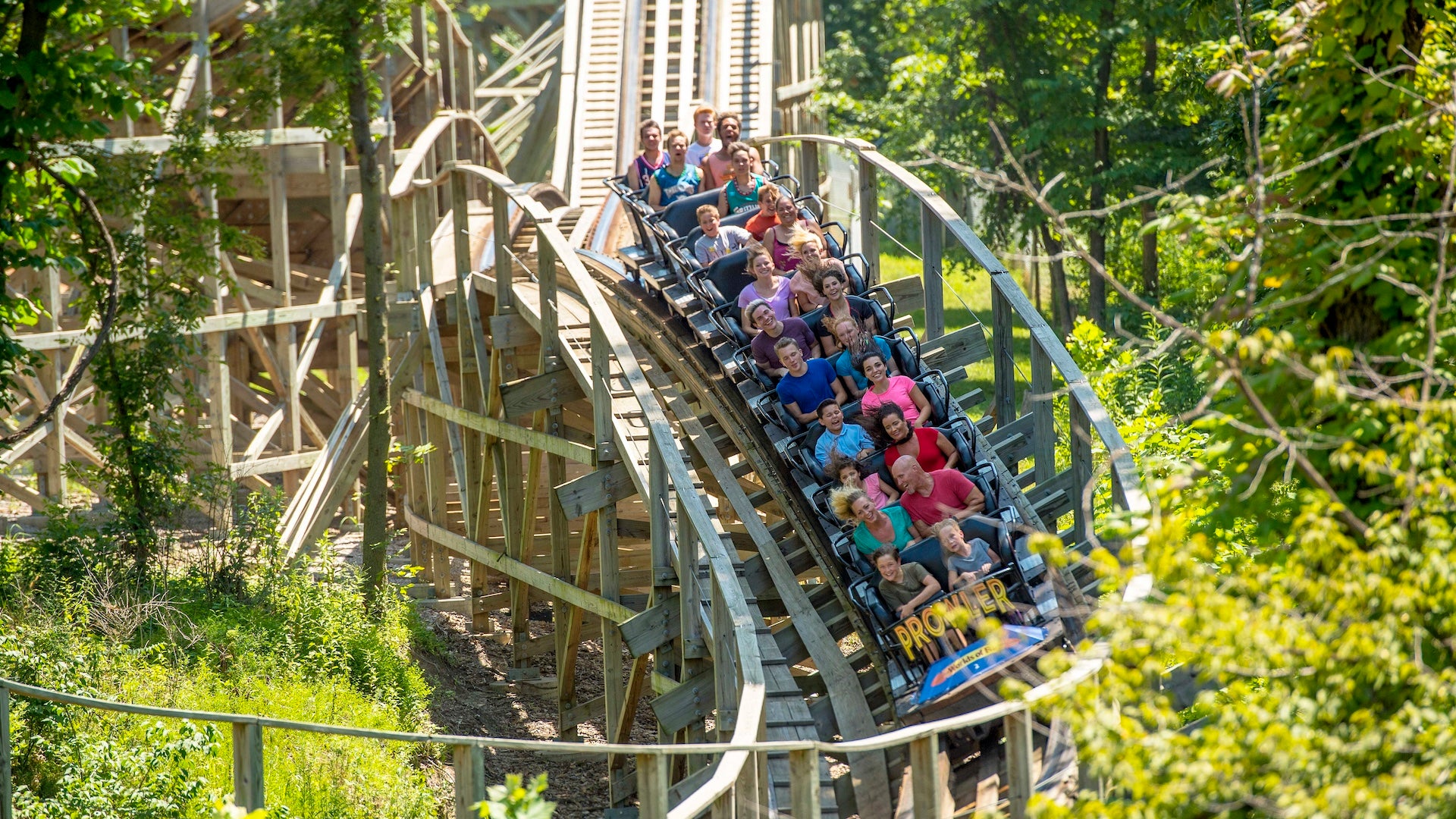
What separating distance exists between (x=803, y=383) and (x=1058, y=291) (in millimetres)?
12699

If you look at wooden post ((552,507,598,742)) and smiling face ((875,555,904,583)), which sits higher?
smiling face ((875,555,904,583))

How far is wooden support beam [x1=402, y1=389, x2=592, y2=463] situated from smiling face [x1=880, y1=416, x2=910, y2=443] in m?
2.25

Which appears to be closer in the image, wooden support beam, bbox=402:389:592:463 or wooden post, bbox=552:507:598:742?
wooden support beam, bbox=402:389:592:463

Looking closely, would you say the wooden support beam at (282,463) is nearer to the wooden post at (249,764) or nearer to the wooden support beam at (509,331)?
the wooden support beam at (509,331)

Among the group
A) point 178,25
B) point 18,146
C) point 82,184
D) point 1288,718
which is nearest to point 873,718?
point 1288,718

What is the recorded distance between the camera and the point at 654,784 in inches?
175

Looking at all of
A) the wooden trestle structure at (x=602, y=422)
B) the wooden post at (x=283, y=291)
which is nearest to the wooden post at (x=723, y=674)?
the wooden trestle structure at (x=602, y=422)

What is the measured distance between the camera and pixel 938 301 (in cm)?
898

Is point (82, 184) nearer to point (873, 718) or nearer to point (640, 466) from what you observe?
point (640, 466)

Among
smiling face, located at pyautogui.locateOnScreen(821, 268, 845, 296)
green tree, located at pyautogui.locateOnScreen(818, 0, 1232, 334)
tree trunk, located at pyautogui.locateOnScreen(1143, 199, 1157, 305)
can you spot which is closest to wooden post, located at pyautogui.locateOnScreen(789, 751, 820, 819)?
smiling face, located at pyautogui.locateOnScreen(821, 268, 845, 296)

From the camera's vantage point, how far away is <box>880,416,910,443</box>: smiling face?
23.7 ft

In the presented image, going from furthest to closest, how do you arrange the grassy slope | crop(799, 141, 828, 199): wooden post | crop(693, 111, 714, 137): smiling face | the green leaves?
the grassy slope < crop(799, 141, 828, 199): wooden post < crop(693, 111, 714, 137): smiling face < the green leaves

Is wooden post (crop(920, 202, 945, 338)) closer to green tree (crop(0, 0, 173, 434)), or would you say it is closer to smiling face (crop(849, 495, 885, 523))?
smiling face (crop(849, 495, 885, 523))

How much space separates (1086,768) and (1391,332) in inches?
64.0
